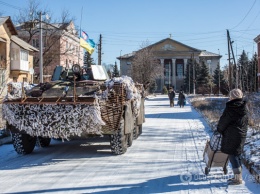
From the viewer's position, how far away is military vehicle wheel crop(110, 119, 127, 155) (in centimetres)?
940

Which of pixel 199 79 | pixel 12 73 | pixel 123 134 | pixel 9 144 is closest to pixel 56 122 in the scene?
pixel 123 134

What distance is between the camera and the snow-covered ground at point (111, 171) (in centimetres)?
661

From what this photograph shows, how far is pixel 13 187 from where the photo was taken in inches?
264

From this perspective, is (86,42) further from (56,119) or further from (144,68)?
(144,68)

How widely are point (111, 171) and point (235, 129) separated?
265 centimetres

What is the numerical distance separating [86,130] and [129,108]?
1.50 m

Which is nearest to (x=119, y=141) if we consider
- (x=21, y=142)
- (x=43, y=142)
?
(x=21, y=142)

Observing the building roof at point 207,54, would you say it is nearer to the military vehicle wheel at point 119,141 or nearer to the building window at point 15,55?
the building window at point 15,55

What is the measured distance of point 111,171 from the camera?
26.0ft

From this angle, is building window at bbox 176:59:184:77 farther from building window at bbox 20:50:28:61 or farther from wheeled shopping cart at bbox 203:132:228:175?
wheeled shopping cart at bbox 203:132:228:175

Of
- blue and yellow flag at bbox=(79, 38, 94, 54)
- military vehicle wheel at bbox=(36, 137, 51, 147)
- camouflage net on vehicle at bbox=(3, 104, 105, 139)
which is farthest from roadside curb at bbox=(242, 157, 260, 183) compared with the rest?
blue and yellow flag at bbox=(79, 38, 94, 54)

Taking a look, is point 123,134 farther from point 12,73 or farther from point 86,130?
point 12,73

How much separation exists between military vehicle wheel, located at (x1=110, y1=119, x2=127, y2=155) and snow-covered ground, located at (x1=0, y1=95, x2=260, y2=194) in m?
0.16

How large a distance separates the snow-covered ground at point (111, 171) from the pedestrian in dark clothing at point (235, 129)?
1.46ft
